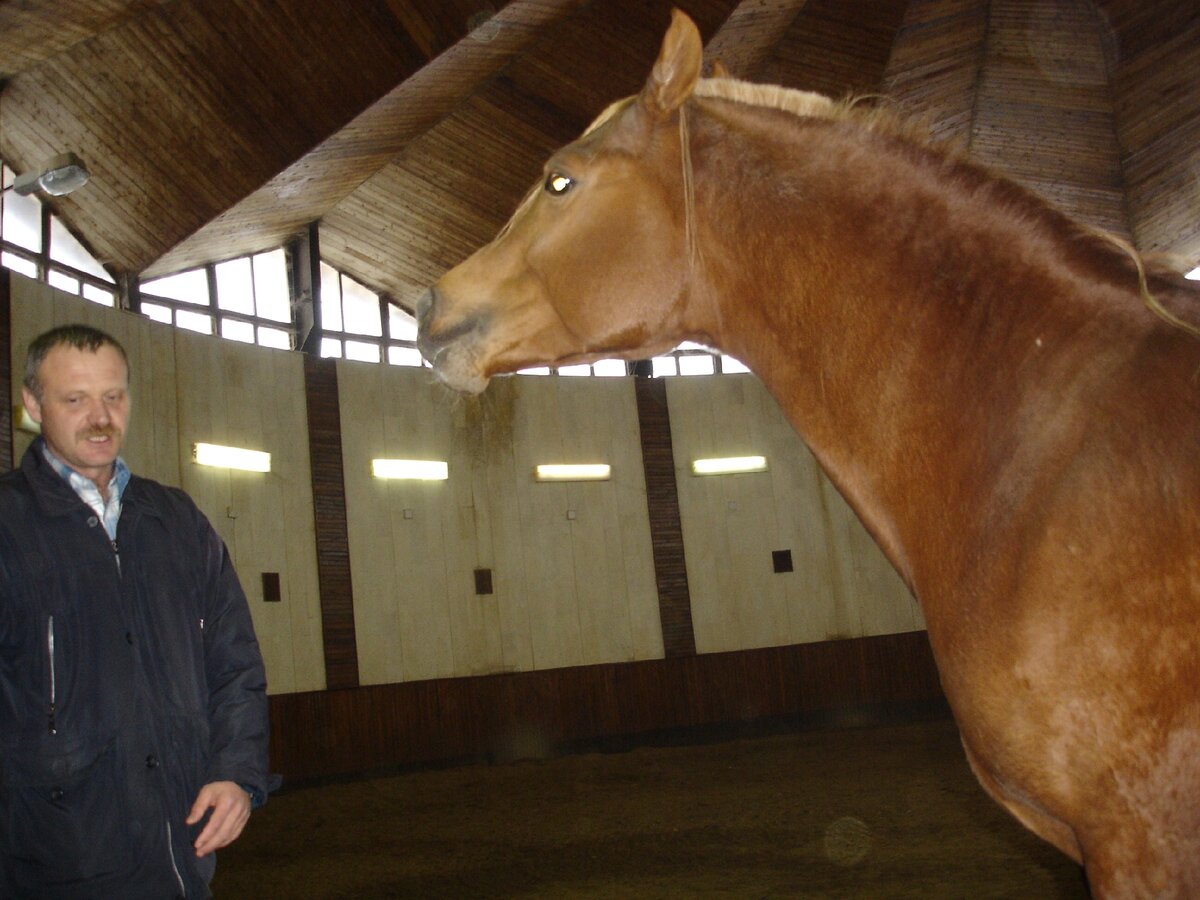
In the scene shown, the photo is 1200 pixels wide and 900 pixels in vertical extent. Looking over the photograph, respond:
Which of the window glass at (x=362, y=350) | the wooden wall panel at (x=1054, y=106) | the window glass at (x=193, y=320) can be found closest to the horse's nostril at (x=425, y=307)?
the wooden wall panel at (x=1054, y=106)

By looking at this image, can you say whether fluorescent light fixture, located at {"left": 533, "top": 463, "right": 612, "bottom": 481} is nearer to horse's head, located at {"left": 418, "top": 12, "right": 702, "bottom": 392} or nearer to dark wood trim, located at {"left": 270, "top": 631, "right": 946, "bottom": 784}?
dark wood trim, located at {"left": 270, "top": 631, "right": 946, "bottom": 784}

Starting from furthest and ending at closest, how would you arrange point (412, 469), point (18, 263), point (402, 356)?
point (402, 356) → point (412, 469) → point (18, 263)

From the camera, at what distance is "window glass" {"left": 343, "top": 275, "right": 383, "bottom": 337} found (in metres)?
14.3

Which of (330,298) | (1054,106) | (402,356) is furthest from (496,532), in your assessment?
(1054,106)

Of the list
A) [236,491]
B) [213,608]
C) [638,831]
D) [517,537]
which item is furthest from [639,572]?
[213,608]

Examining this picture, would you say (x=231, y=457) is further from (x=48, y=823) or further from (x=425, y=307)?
(x=48, y=823)

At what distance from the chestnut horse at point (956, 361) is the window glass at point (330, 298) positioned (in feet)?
41.2

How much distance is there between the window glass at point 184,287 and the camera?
12062 mm

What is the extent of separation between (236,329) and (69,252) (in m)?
2.38

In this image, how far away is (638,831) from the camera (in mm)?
6402

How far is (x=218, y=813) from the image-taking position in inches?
73.6

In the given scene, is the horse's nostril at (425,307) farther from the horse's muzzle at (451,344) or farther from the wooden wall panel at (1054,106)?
the wooden wall panel at (1054,106)

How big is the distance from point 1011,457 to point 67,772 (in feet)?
5.49

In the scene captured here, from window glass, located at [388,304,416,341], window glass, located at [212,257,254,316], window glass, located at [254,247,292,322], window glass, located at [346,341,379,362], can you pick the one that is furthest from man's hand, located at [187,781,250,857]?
window glass, located at [388,304,416,341]
